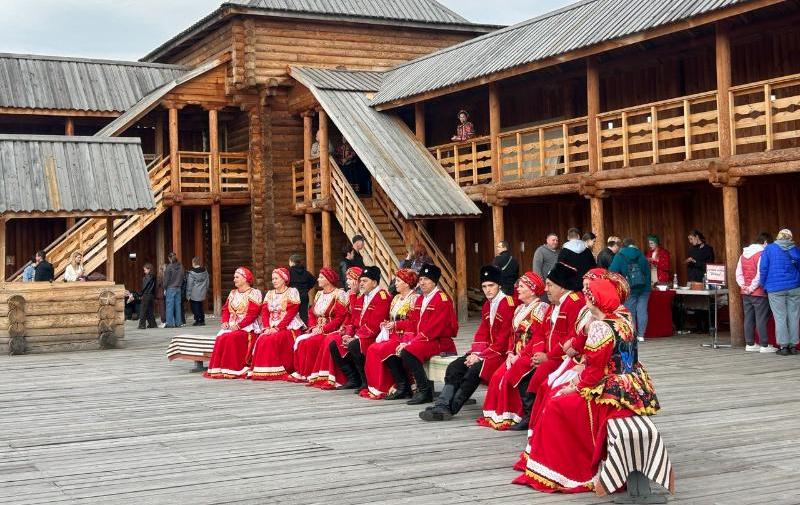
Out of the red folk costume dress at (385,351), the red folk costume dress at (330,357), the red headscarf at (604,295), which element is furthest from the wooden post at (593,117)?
the red headscarf at (604,295)

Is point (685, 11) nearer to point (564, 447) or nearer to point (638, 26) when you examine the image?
point (638, 26)

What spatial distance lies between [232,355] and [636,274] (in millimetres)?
6422

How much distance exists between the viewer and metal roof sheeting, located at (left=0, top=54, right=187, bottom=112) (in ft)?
84.6

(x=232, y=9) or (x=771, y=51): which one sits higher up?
(x=232, y=9)

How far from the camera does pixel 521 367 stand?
8.70 m

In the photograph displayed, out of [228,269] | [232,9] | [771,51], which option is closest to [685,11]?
[771,51]

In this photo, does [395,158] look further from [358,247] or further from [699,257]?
[699,257]

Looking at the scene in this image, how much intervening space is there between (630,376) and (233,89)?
20.7m

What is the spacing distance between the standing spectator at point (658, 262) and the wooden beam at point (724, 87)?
2494mm

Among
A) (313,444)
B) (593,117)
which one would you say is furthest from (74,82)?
(313,444)

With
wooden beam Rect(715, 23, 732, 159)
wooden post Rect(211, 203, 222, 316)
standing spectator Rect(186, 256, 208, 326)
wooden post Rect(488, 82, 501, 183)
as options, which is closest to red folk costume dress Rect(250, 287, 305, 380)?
wooden beam Rect(715, 23, 732, 159)

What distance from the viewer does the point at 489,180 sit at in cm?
2192

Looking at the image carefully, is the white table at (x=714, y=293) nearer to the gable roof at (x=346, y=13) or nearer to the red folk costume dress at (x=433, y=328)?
the red folk costume dress at (x=433, y=328)

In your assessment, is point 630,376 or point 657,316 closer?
point 630,376
